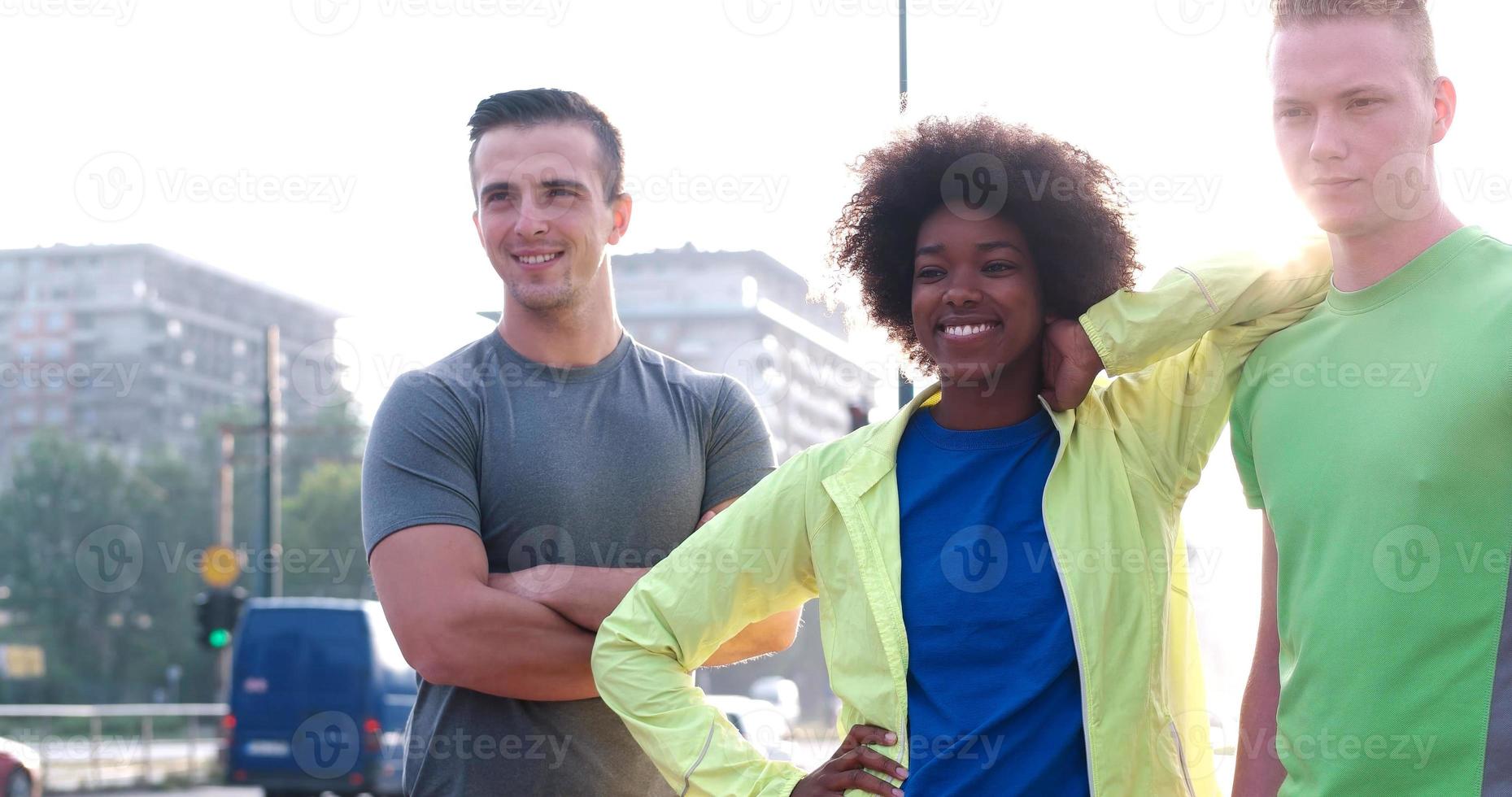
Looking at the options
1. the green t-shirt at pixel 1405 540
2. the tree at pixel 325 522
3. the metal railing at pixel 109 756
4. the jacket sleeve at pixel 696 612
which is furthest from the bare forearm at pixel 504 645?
the tree at pixel 325 522

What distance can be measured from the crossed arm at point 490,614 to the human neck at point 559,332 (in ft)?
1.63

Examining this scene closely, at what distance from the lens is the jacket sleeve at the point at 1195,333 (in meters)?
2.83

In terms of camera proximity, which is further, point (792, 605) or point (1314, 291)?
point (792, 605)

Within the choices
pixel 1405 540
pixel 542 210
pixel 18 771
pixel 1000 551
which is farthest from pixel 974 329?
pixel 18 771

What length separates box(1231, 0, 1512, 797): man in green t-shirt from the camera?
2.45 m

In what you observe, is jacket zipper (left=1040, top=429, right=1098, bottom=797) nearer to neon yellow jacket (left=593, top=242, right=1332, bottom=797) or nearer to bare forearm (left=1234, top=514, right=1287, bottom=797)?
neon yellow jacket (left=593, top=242, right=1332, bottom=797)

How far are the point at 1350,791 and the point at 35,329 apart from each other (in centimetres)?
9339

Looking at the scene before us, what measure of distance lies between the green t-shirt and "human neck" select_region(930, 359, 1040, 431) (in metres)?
0.51

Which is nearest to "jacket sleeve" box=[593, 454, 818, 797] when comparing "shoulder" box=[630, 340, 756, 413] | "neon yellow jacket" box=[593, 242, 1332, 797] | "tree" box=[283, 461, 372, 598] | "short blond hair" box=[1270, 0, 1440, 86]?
"neon yellow jacket" box=[593, 242, 1332, 797]

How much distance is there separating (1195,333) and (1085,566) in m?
0.49

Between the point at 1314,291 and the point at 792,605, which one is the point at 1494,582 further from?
the point at 792,605

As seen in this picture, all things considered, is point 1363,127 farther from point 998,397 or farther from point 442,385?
point 442,385

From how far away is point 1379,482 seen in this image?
2.51 meters

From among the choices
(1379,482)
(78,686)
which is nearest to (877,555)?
(1379,482)
